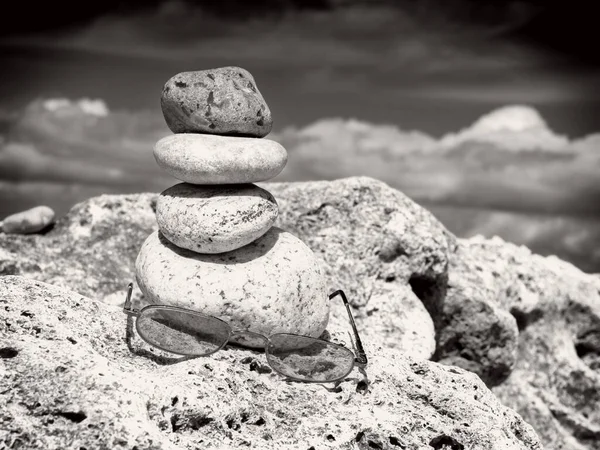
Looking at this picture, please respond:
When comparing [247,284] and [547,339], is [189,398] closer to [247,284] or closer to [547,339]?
[247,284]

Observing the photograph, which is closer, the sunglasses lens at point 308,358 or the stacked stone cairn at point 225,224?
the sunglasses lens at point 308,358

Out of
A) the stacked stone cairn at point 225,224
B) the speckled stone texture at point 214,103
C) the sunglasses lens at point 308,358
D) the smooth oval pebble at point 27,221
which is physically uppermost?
the speckled stone texture at point 214,103

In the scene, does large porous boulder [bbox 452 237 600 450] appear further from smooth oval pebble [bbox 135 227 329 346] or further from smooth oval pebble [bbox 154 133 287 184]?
smooth oval pebble [bbox 154 133 287 184]

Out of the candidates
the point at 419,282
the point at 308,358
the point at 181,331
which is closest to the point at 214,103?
the point at 181,331

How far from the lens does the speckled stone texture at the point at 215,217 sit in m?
5.59

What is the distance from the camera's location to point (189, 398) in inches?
170

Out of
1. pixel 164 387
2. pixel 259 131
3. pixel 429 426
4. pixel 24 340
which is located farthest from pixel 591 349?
pixel 24 340

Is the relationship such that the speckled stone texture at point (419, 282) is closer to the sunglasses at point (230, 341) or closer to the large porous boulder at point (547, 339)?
the large porous boulder at point (547, 339)

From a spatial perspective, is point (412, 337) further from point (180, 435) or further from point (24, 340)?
point (24, 340)

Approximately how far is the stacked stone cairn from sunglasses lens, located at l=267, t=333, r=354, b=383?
16 centimetres

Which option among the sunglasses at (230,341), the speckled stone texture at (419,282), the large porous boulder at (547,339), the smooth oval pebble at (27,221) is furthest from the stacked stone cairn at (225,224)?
the large porous boulder at (547,339)

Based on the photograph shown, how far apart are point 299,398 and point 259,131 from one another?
8.49ft

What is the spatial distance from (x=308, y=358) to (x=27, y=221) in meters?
5.33

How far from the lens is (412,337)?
7.68 meters
